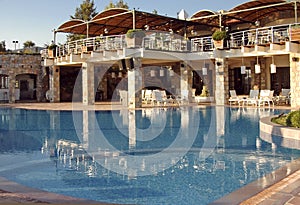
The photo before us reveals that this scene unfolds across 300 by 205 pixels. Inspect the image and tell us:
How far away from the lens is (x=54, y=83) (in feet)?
75.8

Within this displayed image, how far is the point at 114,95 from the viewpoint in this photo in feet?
86.8

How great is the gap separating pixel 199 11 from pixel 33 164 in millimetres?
15564

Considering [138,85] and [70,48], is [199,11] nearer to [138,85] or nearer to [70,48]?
[138,85]

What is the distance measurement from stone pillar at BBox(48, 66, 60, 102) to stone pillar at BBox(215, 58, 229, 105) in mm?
10492

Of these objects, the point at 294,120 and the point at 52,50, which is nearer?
the point at 294,120

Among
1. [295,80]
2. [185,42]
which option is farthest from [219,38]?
[295,80]

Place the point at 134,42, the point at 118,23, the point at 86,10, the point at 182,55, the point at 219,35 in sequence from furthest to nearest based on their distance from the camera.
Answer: the point at 86,10 → the point at 118,23 → the point at 182,55 → the point at 219,35 → the point at 134,42

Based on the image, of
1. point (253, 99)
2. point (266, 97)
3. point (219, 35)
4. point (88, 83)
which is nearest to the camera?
point (266, 97)

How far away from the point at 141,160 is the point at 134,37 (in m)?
10.5

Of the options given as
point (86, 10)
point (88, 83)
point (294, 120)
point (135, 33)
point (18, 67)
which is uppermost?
point (86, 10)

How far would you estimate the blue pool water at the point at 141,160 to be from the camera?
4.32m

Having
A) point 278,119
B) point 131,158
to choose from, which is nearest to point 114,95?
point 278,119

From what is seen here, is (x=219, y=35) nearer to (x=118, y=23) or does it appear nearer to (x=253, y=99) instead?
(x=253, y=99)

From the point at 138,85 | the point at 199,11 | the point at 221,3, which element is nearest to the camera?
the point at 138,85
